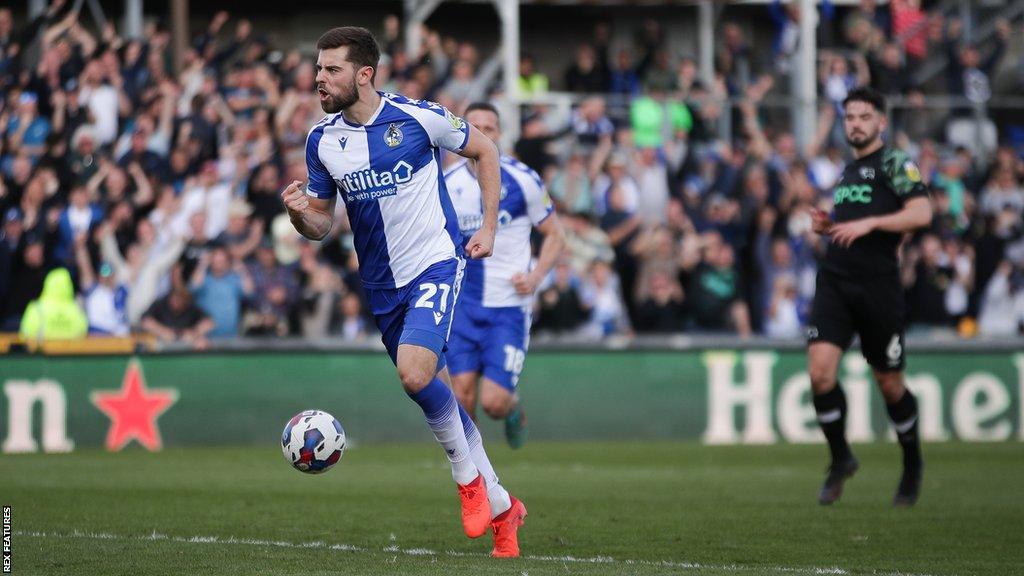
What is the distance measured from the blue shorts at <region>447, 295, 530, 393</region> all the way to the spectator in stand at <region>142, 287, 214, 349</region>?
7188 millimetres

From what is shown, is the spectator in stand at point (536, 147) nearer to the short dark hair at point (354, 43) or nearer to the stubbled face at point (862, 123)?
the stubbled face at point (862, 123)

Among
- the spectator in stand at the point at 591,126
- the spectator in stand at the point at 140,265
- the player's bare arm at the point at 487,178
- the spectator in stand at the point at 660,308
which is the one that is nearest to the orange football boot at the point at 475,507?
the player's bare arm at the point at 487,178

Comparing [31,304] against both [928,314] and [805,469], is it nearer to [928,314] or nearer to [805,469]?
[805,469]

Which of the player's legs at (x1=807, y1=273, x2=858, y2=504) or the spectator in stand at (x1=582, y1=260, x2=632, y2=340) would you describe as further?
the spectator in stand at (x1=582, y1=260, x2=632, y2=340)

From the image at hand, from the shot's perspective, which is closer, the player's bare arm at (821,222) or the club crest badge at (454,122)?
the club crest badge at (454,122)

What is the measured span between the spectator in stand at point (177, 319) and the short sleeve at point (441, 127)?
10.4m

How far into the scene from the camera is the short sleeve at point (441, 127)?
8.28 metres

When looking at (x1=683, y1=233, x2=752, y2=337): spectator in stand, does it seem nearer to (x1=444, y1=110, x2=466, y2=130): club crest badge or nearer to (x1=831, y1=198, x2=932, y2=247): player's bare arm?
(x1=831, y1=198, x2=932, y2=247): player's bare arm

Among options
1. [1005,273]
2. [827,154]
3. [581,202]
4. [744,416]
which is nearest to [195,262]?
[581,202]

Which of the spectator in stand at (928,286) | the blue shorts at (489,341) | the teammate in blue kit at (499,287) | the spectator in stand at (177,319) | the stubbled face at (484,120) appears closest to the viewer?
the stubbled face at (484,120)

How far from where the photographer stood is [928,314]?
842 inches

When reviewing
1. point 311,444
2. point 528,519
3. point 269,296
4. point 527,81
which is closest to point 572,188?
point 527,81

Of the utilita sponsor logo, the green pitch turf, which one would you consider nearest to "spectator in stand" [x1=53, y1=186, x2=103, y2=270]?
the green pitch turf

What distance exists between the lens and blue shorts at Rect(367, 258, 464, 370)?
8023 millimetres
